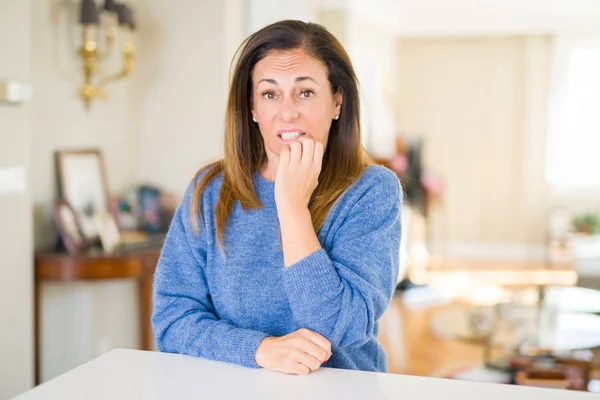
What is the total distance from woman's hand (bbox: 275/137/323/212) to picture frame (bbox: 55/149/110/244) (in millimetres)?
2237

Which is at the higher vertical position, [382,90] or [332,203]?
[382,90]

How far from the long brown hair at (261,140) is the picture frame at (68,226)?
184 cm

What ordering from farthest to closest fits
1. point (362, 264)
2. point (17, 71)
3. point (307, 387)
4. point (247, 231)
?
1. point (17, 71)
2. point (247, 231)
3. point (362, 264)
4. point (307, 387)

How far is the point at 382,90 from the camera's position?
7512 mm

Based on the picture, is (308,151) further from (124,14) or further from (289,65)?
(124,14)

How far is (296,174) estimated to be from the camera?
1.43 m

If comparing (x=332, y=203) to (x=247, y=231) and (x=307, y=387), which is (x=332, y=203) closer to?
(x=247, y=231)

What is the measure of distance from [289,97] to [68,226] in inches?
84.3

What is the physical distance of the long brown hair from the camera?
1501 millimetres

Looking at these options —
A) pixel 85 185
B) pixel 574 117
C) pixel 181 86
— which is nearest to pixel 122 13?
pixel 181 86

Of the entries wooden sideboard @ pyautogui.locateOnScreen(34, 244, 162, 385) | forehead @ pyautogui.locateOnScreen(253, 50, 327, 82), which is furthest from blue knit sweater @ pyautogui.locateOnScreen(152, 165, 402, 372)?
wooden sideboard @ pyautogui.locateOnScreen(34, 244, 162, 385)

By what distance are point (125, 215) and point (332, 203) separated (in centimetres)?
264

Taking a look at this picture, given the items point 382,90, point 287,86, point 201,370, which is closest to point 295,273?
point 201,370

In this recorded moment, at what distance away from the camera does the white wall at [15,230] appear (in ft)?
9.23
